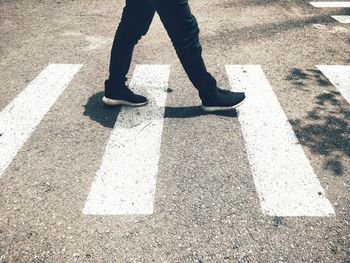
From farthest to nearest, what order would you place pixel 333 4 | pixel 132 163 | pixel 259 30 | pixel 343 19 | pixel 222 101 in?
1. pixel 333 4
2. pixel 343 19
3. pixel 259 30
4. pixel 222 101
5. pixel 132 163

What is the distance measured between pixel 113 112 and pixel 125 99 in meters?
0.20

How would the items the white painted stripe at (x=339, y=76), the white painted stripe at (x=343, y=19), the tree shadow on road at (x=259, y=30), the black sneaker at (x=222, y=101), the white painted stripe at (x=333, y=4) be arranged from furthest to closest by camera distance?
the white painted stripe at (x=333, y=4), the white painted stripe at (x=343, y=19), the tree shadow on road at (x=259, y=30), the white painted stripe at (x=339, y=76), the black sneaker at (x=222, y=101)

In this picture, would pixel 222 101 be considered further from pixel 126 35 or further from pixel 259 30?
pixel 259 30

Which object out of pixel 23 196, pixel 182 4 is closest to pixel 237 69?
pixel 182 4

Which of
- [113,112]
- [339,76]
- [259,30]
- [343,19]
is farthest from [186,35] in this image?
[343,19]

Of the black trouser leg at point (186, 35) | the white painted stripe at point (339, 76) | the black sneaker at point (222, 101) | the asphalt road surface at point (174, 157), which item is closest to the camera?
the asphalt road surface at point (174, 157)

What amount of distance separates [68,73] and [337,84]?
3516 mm

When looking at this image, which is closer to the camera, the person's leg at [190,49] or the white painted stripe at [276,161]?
the white painted stripe at [276,161]

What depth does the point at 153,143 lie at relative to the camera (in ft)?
11.3

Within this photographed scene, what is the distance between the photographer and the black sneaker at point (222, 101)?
12.4 feet

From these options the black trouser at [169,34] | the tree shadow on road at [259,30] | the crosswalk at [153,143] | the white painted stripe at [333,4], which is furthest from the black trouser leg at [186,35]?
the white painted stripe at [333,4]

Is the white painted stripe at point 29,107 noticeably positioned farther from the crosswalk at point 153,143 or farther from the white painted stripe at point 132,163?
the white painted stripe at point 132,163

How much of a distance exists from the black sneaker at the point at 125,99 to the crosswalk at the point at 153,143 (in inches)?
3.2

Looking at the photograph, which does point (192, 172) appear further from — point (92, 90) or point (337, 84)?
point (337, 84)
